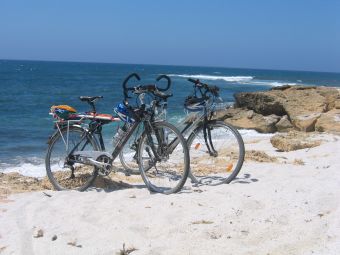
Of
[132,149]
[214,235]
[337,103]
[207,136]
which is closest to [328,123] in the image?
[337,103]

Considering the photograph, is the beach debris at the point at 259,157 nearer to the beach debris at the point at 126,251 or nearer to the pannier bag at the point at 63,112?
the pannier bag at the point at 63,112

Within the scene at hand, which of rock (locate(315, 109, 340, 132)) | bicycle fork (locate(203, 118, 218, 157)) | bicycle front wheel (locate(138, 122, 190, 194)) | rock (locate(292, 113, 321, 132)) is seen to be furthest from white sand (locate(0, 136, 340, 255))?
rock (locate(292, 113, 321, 132))

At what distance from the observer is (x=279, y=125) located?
1541 cm

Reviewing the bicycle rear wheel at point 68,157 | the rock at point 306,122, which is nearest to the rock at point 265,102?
the rock at point 306,122

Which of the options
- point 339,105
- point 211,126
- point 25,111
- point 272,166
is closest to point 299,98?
point 339,105

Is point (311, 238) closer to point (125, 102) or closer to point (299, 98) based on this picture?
point (125, 102)

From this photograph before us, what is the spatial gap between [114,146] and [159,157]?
29.2 inches

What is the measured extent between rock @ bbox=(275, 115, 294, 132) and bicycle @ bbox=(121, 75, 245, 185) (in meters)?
8.55

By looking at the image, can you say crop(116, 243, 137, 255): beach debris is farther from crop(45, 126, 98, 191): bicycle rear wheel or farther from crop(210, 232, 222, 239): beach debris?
crop(45, 126, 98, 191): bicycle rear wheel

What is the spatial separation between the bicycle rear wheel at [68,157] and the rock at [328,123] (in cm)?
733

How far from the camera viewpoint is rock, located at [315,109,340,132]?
12033 millimetres

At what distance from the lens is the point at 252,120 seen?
54.7ft

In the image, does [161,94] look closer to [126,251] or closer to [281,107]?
[126,251]

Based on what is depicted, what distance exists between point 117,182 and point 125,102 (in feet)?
3.81
